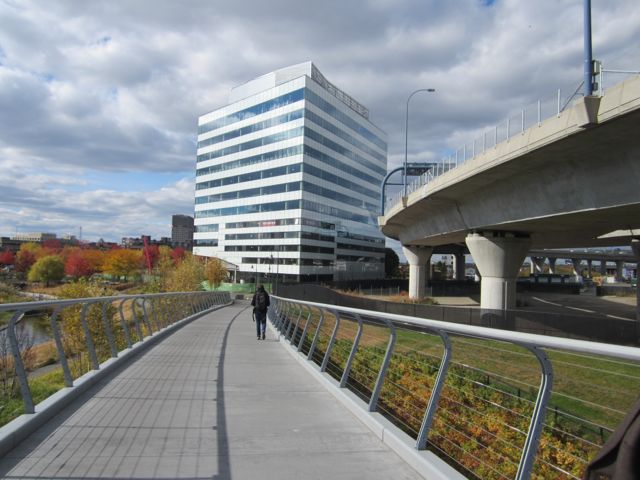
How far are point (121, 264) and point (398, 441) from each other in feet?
344

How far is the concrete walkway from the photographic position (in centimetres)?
422

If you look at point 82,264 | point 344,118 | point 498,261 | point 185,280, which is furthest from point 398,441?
point 82,264

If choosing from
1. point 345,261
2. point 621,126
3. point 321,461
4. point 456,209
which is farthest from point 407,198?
point 345,261

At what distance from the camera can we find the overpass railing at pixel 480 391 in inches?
129

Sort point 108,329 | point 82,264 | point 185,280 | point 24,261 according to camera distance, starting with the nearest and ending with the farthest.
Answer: point 108,329, point 185,280, point 82,264, point 24,261

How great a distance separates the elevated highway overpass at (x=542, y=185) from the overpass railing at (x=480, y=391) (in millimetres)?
5318

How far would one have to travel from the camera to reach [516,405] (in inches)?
456

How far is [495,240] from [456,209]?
256 cm

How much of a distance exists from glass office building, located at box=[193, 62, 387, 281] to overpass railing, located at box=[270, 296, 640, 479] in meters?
55.9

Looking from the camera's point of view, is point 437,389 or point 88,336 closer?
point 437,389

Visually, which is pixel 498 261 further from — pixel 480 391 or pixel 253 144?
pixel 253 144

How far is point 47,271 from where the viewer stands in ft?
314

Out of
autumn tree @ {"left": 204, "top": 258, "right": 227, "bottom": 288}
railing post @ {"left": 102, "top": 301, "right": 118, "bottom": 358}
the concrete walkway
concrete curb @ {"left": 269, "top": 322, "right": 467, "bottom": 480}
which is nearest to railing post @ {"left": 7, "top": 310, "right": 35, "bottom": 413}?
the concrete walkway

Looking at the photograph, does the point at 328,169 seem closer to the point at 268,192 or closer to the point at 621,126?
the point at 268,192
